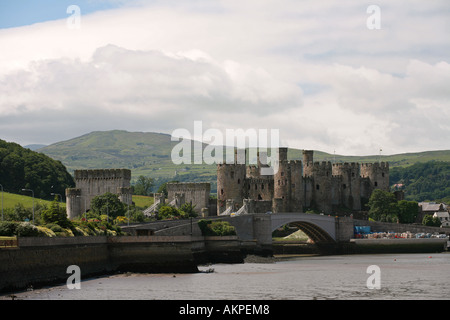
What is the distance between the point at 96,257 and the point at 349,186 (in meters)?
68.9

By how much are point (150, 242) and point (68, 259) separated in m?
10.3

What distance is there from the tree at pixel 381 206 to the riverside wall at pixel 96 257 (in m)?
45.6

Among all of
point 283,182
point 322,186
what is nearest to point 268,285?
point 283,182

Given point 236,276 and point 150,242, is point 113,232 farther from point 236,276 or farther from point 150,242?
point 236,276

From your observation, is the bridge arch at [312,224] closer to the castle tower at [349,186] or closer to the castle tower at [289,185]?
the castle tower at [289,185]

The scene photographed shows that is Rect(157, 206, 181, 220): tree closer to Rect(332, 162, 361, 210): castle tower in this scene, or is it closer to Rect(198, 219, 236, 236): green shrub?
Rect(198, 219, 236, 236): green shrub

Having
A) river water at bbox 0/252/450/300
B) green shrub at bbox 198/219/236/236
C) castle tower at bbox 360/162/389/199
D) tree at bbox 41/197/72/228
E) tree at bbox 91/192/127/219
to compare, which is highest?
castle tower at bbox 360/162/389/199

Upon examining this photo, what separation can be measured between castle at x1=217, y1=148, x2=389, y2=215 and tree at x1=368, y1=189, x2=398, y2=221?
3.59 meters

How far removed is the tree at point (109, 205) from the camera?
9125cm

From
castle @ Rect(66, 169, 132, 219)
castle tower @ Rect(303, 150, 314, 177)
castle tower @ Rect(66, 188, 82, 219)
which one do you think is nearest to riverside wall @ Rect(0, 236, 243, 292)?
castle tower @ Rect(66, 188, 82, 219)

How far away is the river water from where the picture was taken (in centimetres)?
4831

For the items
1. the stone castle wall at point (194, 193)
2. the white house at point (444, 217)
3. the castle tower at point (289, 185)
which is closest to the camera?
the stone castle wall at point (194, 193)

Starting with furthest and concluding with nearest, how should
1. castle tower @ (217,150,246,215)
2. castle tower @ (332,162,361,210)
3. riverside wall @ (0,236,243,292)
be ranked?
castle tower @ (332,162,361,210)
castle tower @ (217,150,246,215)
riverside wall @ (0,236,243,292)

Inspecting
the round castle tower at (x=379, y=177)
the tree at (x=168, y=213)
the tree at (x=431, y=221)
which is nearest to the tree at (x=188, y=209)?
the tree at (x=168, y=213)
